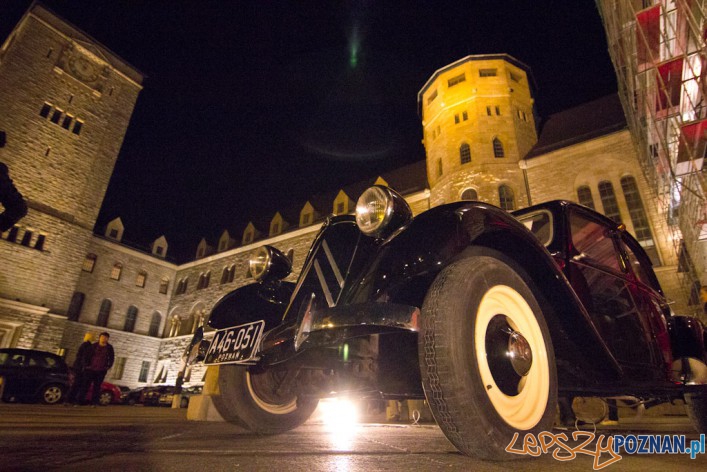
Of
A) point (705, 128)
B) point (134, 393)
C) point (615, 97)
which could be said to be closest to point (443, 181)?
point (615, 97)

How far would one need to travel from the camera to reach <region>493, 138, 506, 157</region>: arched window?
1789 centimetres

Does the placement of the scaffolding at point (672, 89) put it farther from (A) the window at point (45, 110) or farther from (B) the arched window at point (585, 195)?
(A) the window at point (45, 110)

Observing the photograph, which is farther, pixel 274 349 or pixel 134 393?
pixel 134 393

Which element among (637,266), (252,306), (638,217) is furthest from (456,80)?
(252,306)

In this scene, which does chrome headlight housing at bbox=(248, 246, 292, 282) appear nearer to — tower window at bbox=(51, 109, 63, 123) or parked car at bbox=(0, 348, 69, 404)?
parked car at bbox=(0, 348, 69, 404)

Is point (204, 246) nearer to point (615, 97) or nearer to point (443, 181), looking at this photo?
point (443, 181)

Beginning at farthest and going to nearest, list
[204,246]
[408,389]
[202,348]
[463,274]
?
[204,246] → [202,348] → [408,389] → [463,274]

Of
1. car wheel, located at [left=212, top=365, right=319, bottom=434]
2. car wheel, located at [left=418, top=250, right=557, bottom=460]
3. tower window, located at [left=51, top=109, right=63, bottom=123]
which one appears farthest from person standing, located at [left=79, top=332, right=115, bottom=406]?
tower window, located at [left=51, top=109, right=63, bottom=123]

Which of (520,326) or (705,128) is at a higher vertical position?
(705,128)

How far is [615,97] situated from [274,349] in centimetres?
2400

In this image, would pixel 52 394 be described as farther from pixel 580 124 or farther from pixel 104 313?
pixel 580 124

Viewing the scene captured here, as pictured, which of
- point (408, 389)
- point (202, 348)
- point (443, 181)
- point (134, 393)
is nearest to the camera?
point (408, 389)

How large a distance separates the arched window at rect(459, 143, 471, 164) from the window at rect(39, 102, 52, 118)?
1012 inches

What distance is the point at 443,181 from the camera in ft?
61.4
